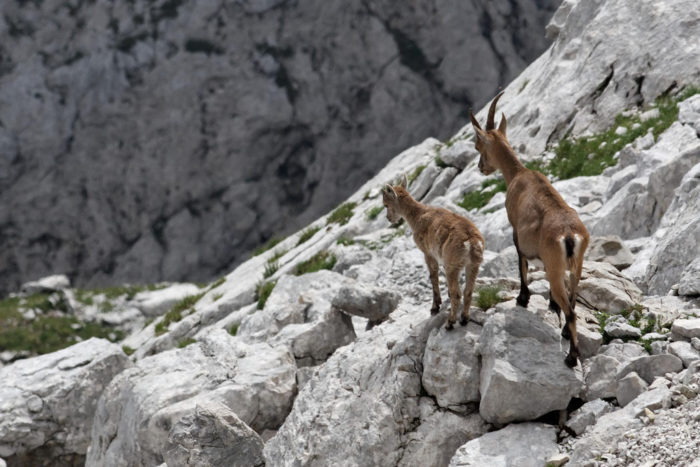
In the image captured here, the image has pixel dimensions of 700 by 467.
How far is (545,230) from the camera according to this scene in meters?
10.0

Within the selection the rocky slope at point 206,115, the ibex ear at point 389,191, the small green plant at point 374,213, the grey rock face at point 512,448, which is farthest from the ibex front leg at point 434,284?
the rocky slope at point 206,115

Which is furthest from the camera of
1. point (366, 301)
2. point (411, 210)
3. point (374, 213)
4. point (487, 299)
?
point (374, 213)

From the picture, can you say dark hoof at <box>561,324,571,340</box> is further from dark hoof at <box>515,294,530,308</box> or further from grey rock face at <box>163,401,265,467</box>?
grey rock face at <box>163,401,265,467</box>

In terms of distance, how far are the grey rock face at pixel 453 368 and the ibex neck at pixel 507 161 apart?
11.7ft

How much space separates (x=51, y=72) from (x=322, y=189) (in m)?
37.8

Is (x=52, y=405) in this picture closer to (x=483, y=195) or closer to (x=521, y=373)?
(x=521, y=373)

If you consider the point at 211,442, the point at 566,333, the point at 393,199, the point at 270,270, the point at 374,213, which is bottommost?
the point at 270,270

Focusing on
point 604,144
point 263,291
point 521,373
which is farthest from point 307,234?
point 521,373

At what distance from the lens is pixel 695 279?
11227 millimetres

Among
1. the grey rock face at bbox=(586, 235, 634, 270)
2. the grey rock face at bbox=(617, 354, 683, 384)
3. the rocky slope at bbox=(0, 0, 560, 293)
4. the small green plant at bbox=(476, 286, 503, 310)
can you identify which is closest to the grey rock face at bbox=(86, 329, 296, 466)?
the small green plant at bbox=(476, 286, 503, 310)

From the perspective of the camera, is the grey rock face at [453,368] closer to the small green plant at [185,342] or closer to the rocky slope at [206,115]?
the small green plant at [185,342]

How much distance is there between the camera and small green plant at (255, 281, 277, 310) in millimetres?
21655

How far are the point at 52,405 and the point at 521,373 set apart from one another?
1397cm

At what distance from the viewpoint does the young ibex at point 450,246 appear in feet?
34.4
